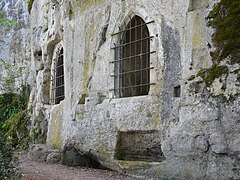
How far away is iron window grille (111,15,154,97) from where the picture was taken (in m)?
7.85

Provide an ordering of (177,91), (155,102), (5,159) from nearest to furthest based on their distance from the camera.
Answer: (5,159), (177,91), (155,102)

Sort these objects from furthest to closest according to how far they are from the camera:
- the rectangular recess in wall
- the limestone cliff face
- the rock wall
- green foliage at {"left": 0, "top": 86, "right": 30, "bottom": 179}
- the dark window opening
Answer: the limestone cliff face
green foliage at {"left": 0, "top": 86, "right": 30, "bottom": 179}
the rectangular recess in wall
the dark window opening
the rock wall

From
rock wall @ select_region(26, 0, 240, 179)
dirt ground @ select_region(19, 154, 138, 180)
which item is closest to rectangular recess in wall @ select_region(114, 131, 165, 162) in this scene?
rock wall @ select_region(26, 0, 240, 179)

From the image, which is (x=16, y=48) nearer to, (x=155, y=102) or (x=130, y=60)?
(x=130, y=60)

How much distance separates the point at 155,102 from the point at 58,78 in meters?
5.56

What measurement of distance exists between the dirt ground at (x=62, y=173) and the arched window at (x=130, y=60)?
1585mm

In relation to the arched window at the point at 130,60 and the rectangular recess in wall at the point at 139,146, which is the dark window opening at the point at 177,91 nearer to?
the rectangular recess in wall at the point at 139,146

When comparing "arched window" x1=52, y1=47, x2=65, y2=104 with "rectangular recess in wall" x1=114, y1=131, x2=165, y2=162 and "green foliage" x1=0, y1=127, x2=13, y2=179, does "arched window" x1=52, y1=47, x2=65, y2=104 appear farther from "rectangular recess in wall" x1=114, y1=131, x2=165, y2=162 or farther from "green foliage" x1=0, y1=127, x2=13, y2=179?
"green foliage" x1=0, y1=127, x2=13, y2=179

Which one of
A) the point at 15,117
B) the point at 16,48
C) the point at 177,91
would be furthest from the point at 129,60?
the point at 16,48

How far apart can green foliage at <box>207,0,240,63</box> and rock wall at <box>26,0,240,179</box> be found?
0.49ft

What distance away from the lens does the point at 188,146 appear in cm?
580

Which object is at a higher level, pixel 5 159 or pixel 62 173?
pixel 5 159

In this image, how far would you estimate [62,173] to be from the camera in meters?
7.52

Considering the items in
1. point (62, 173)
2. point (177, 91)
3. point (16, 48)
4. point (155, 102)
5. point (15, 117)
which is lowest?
point (62, 173)
